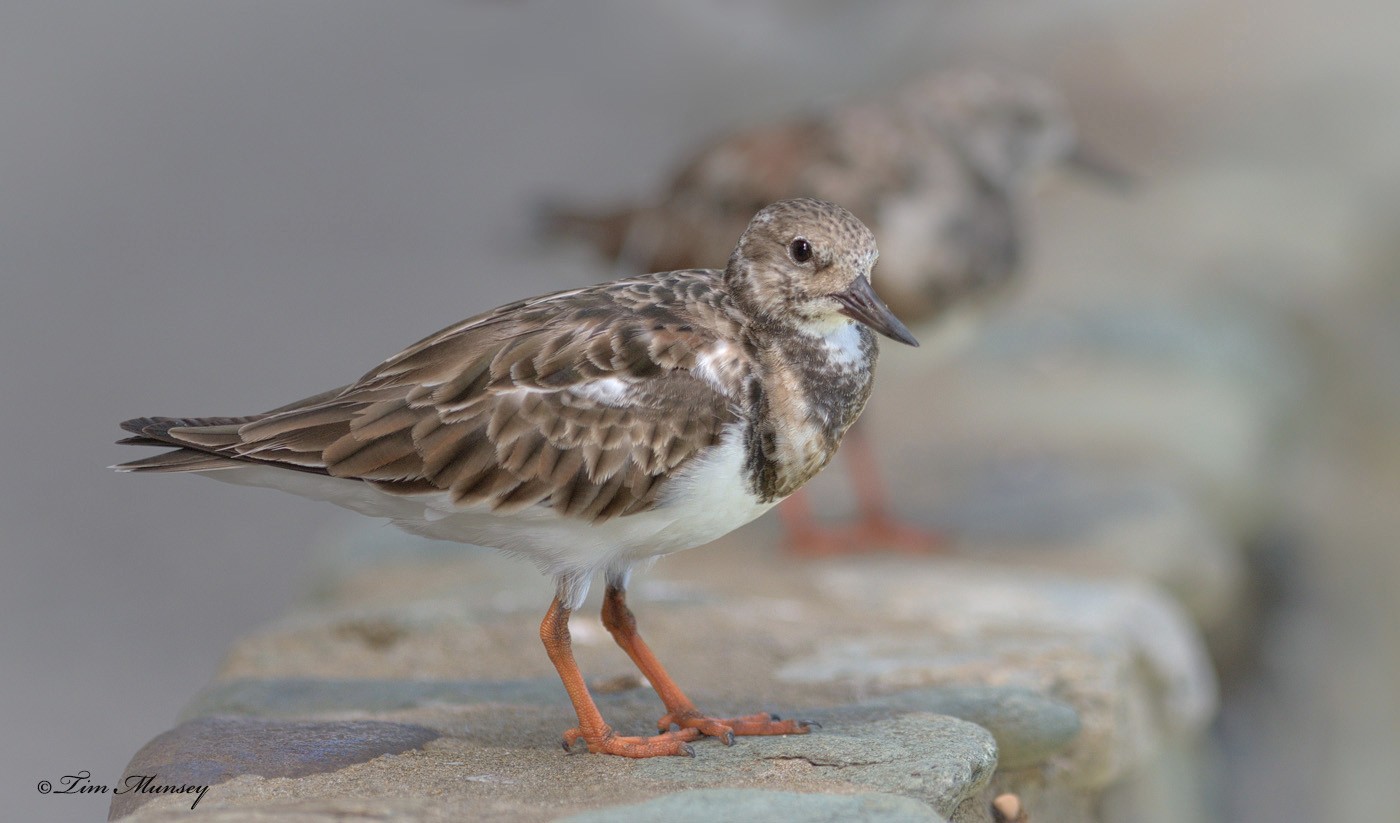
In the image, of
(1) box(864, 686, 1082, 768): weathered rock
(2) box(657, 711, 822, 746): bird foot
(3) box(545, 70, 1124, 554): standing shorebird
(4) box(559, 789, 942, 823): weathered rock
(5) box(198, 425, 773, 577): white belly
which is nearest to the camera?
(4) box(559, 789, 942, 823): weathered rock

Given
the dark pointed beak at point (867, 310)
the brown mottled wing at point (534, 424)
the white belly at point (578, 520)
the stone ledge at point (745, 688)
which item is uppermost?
the dark pointed beak at point (867, 310)

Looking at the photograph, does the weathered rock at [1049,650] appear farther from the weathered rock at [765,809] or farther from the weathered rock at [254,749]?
the weathered rock at [254,749]

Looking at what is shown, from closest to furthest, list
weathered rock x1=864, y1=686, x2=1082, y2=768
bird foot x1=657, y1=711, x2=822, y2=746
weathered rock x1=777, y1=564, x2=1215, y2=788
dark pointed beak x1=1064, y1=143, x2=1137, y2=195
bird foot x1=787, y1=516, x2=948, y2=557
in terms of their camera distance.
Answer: bird foot x1=657, y1=711, x2=822, y2=746, weathered rock x1=864, y1=686, x2=1082, y2=768, weathered rock x1=777, y1=564, x2=1215, y2=788, bird foot x1=787, y1=516, x2=948, y2=557, dark pointed beak x1=1064, y1=143, x2=1137, y2=195

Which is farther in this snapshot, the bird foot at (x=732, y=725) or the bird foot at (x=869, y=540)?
the bird foot at (x=869, y=540)

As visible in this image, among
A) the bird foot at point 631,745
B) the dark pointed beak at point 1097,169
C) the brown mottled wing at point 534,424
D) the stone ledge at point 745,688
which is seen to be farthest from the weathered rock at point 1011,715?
the dark pointed beak at point 1097,169

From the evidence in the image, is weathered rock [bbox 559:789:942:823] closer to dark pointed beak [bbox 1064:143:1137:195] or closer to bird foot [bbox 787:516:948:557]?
bird foot [bbox 787:516:948:557]

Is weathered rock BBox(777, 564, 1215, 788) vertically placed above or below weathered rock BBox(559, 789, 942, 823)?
below

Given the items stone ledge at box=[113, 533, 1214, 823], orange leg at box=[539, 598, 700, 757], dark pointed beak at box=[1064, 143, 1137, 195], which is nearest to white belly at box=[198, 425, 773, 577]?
orange leg at box=[539, 598, 700, 757]

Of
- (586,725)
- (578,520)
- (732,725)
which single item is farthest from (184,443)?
(732,725)

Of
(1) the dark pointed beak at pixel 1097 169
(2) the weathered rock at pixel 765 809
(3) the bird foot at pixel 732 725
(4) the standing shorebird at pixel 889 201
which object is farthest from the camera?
(1) the dark pointed beak at pixel 1097 169
